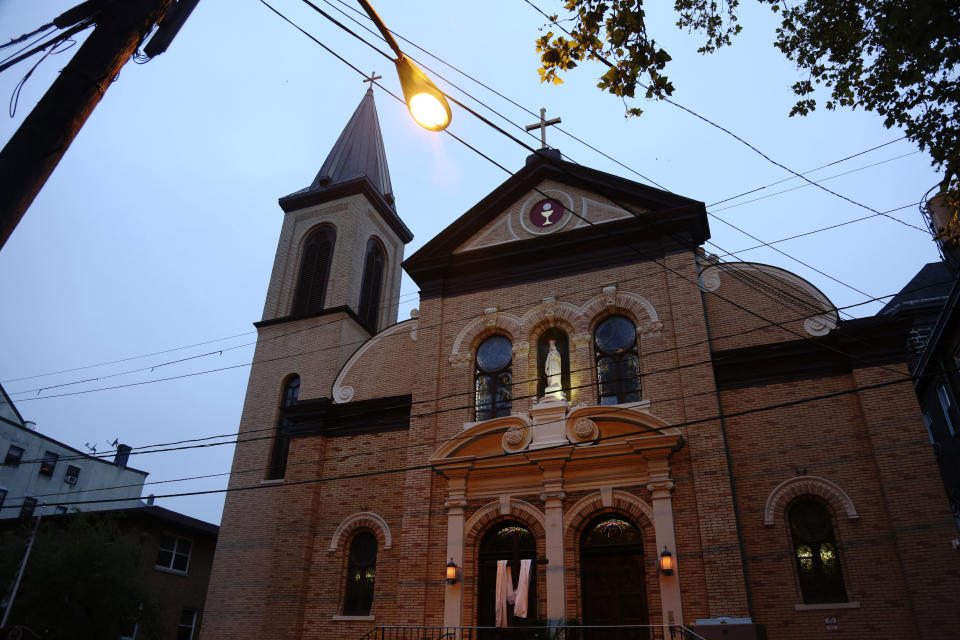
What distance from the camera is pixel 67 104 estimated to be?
4.81m

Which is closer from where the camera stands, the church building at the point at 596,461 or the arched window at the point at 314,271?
the church building at the point at 596,461

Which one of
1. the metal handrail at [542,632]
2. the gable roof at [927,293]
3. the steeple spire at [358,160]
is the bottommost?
the metal handrail at [542,632]

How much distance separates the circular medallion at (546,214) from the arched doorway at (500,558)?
789 cm

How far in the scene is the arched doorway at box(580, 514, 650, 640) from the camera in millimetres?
13711

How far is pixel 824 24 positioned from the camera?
998 cm

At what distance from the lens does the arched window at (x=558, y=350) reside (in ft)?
54.1

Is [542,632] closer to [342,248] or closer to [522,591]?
[522,591]

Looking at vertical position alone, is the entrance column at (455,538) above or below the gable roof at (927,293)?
below

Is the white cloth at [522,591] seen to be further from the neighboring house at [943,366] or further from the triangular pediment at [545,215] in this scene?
the neighboring house at [943,366]

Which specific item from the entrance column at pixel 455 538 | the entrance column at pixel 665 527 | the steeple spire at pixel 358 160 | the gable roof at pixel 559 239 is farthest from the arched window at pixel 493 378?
the steeple spire at pixel 358 160

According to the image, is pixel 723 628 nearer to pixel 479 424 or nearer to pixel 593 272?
pixel 479 424

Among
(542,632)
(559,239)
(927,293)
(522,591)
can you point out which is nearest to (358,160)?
(559,239)

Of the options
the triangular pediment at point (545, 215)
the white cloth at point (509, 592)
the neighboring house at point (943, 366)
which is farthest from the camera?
the triangular pediment at point (545, 215)

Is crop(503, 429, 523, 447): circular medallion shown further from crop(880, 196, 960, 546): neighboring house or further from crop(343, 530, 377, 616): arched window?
crop(880, 196, 960, 546): neighboring house
